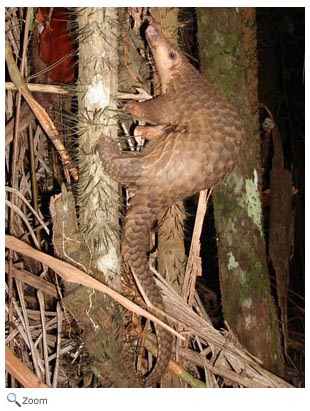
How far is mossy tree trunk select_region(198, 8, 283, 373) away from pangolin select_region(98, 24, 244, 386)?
29 cm

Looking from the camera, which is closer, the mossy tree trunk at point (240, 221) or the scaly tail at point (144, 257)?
the scaly tail at point (144, 257)

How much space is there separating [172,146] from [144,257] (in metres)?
0.26

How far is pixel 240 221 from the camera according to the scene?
1.36 meters

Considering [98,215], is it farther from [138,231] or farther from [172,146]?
[172,146]

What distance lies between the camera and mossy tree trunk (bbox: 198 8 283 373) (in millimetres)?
1352

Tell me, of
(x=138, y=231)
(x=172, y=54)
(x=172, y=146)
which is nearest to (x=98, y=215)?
(x=138, y=231)

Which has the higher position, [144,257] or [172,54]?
[172,54]

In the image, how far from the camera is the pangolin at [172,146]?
103 centimetres
